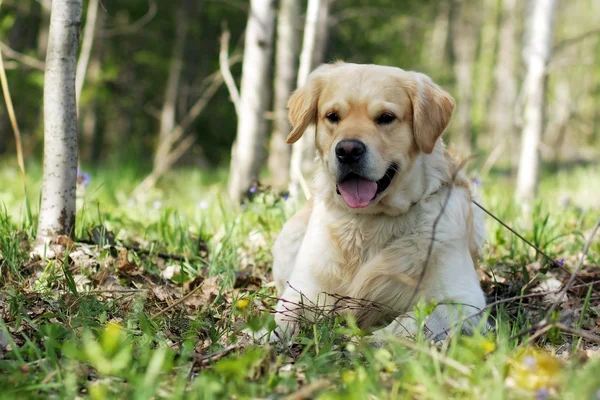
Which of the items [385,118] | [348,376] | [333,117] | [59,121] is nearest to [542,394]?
[348,376]

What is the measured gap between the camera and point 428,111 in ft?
9.77

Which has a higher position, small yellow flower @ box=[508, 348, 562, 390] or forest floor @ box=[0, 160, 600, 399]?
small yellow flower @ box=[508, 348, 562, 390]

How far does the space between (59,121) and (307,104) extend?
1.24m

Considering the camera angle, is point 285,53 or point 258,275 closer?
point 258,275

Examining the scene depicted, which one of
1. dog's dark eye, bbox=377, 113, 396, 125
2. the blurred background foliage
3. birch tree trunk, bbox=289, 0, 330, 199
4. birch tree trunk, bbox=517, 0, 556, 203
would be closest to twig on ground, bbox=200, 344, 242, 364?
dog's dark eye, bbox=377, 113, 396, 125

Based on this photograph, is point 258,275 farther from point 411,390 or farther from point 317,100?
point 411,390

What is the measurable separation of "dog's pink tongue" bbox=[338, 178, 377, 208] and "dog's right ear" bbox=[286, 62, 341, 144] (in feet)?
1.52

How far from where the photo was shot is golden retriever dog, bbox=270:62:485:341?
9.21 feet

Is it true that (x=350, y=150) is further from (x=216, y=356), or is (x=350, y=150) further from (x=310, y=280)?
(x=216, y=356)

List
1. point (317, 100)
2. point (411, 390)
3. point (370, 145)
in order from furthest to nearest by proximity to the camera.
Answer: point (317, 100)
point (370, 145)
point (411, 390)

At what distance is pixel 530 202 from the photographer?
593 cm

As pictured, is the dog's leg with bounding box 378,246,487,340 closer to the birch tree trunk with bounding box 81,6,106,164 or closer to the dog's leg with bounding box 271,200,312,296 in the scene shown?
the dog's leg with bounding box 271,200,312,296

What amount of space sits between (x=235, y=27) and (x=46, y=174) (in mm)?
11478

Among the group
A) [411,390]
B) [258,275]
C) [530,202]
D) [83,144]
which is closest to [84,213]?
[258,275]
